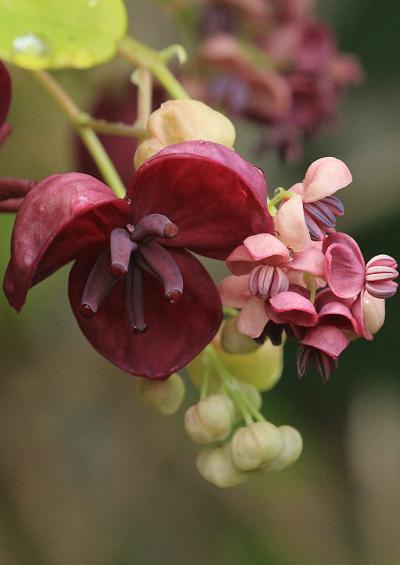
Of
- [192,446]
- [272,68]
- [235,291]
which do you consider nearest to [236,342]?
[235,291]

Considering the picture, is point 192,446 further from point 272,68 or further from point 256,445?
point 256,445

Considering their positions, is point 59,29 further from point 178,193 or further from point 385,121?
point 385,121

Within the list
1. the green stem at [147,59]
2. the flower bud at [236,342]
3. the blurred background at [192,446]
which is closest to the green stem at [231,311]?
the flower bud at [236,342]

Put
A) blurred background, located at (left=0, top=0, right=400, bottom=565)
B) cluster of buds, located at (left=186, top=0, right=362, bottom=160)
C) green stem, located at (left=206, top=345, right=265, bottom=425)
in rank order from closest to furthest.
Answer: green stem, located at (left=206, top=345, right=265, bottom=425), cluster of buds, located at (left=186, top=0, right=362, bottom=160), blurred background, located at (left=0, top=0, right=400, bottom=565)

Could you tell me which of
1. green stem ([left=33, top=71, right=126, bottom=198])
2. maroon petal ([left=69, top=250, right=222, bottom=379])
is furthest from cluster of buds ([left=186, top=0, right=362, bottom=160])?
maroon petal ([left=69, top=250, right=222, bottom=379])

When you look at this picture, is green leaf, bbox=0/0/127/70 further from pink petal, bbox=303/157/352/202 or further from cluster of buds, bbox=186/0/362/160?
cluster of buds, bbox=186/0/362/160

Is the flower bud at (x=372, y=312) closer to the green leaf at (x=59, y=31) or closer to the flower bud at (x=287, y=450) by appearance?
the flower bud at (x=287, y=450)
